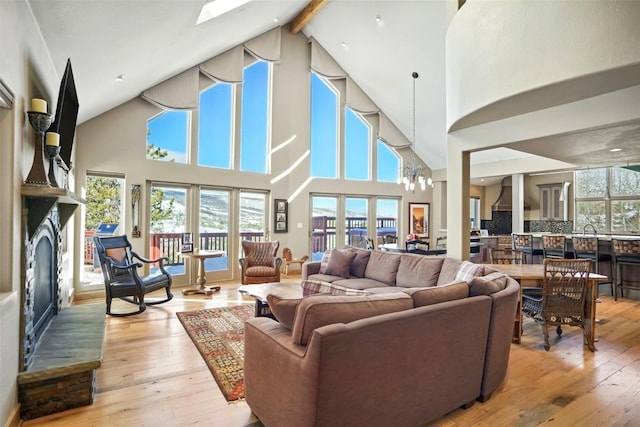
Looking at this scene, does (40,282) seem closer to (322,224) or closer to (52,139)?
(52,139)

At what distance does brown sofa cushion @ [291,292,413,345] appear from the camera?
1.80 m

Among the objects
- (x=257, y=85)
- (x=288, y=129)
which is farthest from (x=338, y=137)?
(x=257, y=85)

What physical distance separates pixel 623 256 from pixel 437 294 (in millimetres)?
5365

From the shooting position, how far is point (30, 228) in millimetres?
2418

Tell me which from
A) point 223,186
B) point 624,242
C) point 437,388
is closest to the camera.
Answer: point 437,388

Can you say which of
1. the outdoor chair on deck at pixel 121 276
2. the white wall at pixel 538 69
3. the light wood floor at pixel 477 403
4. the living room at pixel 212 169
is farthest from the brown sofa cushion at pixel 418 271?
the outdoor chair on deck at pixel 121 276

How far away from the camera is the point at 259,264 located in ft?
20.3

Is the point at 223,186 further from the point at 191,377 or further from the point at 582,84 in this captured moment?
the point at 582,84

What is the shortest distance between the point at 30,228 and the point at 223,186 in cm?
459

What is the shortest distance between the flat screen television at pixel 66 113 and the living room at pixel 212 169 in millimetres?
191

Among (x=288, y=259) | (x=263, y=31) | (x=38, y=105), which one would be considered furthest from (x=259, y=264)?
(x=263, y=31)

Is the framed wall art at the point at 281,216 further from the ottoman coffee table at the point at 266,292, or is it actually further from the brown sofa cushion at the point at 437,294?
the brown sofa cushion at the point at 437,294

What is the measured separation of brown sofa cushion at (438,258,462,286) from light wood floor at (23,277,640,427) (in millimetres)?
918

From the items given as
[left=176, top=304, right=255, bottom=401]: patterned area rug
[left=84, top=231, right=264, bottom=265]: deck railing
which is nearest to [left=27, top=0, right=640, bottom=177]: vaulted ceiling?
[left=84, top=231, right=264, bottom=265]: deck railing
